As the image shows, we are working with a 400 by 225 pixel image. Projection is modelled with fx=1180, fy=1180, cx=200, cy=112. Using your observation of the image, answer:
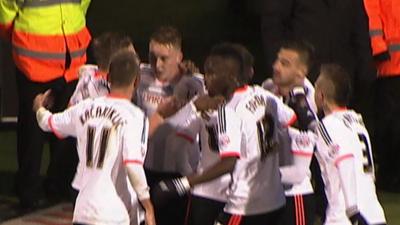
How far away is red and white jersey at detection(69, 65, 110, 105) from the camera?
6117 millimetres

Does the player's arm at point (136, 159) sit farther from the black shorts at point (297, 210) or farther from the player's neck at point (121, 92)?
the black shorts at point (297, 210)

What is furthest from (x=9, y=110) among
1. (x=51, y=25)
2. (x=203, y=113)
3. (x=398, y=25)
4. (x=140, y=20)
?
(x=203, y=113)

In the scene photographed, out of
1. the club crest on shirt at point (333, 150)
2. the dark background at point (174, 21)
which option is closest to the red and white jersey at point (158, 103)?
the club crest on shirt at point (333, 150)

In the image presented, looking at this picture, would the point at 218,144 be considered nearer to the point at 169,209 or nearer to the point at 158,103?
the point at 158,103

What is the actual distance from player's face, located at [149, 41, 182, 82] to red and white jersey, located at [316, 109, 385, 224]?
3.20 feet

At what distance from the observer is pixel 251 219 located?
5.44 m

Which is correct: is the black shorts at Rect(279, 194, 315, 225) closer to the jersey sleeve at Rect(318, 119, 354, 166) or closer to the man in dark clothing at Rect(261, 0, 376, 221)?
the jersey sleeve at Rect(318, 119, 354, 166)

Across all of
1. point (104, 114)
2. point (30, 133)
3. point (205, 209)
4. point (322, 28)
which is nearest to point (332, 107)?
point (205, 209)

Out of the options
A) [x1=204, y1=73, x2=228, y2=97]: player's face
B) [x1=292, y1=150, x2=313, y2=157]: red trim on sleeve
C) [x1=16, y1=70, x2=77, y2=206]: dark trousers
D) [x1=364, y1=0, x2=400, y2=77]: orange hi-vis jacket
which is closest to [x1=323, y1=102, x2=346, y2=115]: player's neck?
[x1=292, y1=150, x2=313, y2=157]: red trim on sleeve

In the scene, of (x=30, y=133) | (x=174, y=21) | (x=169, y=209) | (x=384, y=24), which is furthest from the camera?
(x=174, y=21)

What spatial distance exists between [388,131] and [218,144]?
3.32 meters

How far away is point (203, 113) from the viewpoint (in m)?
5.69

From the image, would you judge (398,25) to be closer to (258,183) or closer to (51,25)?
(51,25)

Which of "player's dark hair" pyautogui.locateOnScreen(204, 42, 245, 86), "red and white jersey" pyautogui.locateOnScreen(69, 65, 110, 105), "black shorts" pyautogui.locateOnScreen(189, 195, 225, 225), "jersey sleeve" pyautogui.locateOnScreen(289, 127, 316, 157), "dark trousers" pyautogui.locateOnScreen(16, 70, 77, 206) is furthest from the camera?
"dark trousers" pyautogui.locateOnScreen(16, 70, 77, 206)
